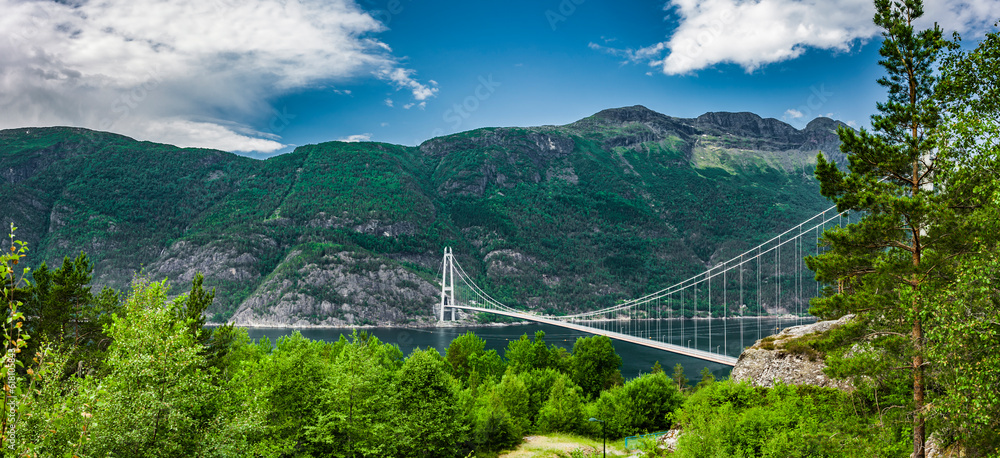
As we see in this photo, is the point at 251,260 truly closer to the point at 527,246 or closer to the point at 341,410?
the point at 527,246

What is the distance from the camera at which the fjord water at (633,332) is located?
223 ft

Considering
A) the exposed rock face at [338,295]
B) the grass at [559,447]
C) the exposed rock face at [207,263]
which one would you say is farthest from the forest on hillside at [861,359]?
the exposed rock face at [207,263]

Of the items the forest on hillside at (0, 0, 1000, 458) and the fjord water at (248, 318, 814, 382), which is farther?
the fjord water at (248, 318, 814, 382)

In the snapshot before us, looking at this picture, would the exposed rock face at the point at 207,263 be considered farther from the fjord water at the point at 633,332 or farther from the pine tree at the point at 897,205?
the pine tree at the point at 897,205

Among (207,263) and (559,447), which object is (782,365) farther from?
(207,263)

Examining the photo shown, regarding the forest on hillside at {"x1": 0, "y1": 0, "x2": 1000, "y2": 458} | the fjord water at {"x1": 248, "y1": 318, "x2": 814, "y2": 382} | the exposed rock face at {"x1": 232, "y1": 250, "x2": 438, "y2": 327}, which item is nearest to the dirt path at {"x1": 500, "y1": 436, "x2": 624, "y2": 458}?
the forest on hillside at {"x1": 0, "y1": 0, "x2": 1000, "y2": 458}

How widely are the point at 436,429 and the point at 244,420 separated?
41.1 ft

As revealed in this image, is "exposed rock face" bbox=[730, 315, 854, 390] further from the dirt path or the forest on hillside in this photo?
the dirt path

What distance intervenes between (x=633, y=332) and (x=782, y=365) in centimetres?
7173

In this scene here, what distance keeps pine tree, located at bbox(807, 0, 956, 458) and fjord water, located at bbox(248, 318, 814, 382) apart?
120 feet

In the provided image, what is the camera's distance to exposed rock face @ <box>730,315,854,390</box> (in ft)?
71.1

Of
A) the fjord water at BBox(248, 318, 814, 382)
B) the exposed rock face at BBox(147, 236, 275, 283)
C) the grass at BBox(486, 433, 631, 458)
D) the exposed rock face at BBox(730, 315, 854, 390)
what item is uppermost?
the exposed rock face at BBox(147, 236, 275, 283)

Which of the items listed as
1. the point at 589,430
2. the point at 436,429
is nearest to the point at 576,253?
the point at 589,430

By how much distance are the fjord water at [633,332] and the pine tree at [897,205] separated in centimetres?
3652
